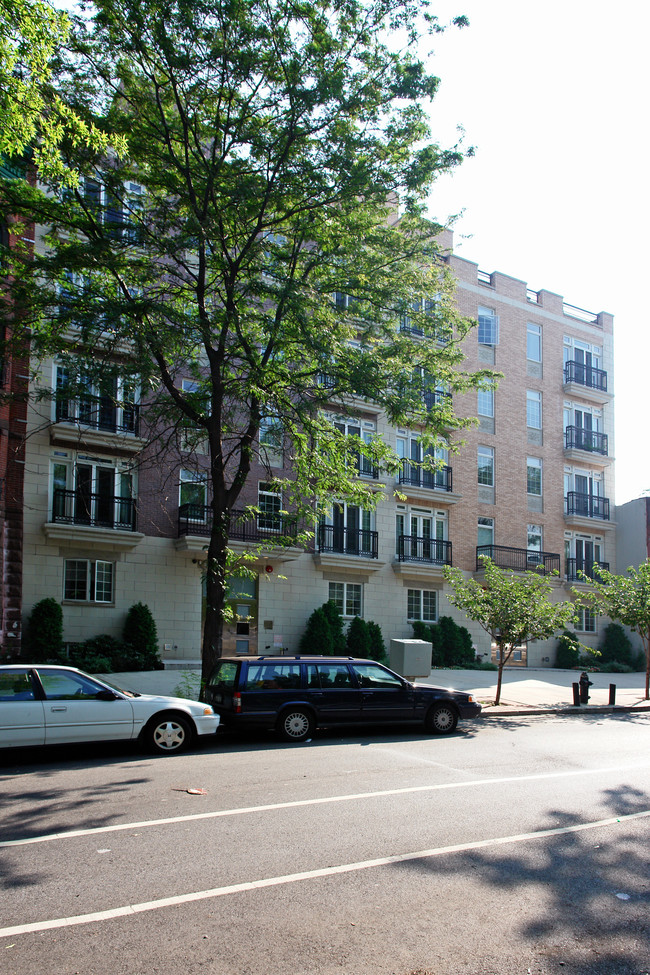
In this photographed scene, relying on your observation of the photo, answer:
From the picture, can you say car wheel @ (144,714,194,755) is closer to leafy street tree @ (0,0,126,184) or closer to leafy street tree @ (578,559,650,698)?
leafy street tree @ (0,0,126,184)

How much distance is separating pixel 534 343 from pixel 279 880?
34.0 meters

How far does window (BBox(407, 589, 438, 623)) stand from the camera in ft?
97.8

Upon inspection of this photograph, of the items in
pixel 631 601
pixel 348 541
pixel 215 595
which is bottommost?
pixel 631 601

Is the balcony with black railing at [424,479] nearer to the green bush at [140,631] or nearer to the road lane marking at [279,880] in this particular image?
the green bush at [140,631]

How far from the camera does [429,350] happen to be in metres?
15.9

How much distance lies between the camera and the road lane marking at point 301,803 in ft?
21.2

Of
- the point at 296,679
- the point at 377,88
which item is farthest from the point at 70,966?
the point at 377,88

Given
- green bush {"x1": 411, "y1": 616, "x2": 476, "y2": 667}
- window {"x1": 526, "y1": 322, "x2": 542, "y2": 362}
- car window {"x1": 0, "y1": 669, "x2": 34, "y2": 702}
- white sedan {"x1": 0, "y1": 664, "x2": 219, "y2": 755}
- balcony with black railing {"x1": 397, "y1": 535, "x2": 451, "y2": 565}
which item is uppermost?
window {"x1": 526, "y1": 322, "x2": 542, "y2": 362}

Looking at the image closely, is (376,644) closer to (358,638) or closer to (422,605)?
(358,638)

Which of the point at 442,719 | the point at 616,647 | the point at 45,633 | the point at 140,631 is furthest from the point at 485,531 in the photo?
the point at 442,719

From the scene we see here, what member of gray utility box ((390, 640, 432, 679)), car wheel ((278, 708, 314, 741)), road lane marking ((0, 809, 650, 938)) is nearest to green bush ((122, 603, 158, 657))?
gray utility box ((390, 640, 432, 679))

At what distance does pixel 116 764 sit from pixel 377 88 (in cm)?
1282

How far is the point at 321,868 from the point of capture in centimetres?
567

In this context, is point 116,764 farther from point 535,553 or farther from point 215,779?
point 535,553
